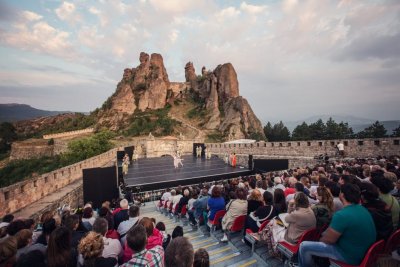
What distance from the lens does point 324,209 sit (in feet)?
12.7

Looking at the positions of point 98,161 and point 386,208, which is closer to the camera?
point 386,208

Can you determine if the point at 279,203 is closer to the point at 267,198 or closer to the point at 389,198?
the point at 267,198

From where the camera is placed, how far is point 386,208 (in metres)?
3.25

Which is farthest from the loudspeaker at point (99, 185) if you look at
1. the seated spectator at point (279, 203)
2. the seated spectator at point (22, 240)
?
the seated spectator at point (279, 203)

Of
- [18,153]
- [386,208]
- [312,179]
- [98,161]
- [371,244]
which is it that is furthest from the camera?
[18,153]

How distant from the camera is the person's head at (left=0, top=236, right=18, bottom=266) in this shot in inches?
106

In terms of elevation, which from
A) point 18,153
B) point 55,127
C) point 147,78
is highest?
point 147,78

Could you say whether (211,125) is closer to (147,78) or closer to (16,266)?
(147,78)

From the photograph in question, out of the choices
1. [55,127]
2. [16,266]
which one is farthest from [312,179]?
[55,127]

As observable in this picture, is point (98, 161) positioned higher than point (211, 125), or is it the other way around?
point (211, 125)

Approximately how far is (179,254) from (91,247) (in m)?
1.20

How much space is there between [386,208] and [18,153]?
234ft

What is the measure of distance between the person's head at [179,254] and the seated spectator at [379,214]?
2757 mm

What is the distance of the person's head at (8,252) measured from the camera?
8.84ft
